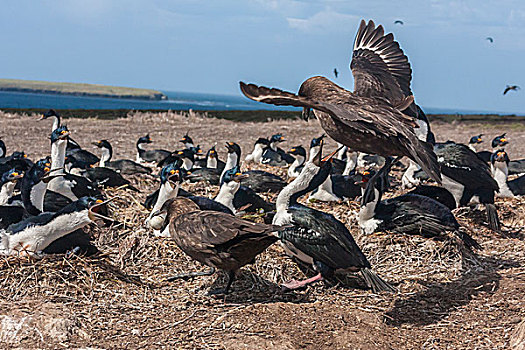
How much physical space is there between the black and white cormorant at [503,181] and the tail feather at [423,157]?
A: 17.4 ft

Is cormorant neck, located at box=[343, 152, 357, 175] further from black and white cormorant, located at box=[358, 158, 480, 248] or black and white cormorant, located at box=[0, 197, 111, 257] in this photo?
black and white cormorant, located at box=[0, 197, 111, 257]

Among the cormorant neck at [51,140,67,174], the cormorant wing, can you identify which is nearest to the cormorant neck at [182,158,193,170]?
the cormorant neck at [51,140,67,174]

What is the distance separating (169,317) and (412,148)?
277 centimetres

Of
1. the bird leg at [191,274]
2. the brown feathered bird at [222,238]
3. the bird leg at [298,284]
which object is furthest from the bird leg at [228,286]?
the bird leg at [298,284]

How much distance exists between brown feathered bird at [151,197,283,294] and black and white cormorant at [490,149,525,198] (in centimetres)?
651

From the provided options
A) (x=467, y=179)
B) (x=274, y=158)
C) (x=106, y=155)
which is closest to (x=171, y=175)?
(x=467, y=179)

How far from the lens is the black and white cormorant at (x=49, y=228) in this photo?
577 cm

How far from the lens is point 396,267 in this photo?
655 cm

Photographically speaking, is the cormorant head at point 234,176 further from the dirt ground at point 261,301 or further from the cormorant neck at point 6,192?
the cormorant neck at point 6,192

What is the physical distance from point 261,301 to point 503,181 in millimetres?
6550

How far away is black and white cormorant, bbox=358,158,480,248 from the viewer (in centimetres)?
695

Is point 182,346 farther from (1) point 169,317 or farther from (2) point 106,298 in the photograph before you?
(2) point 106,298

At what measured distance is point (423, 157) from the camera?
17.6 ft

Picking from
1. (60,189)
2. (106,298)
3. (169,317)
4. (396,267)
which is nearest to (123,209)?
(60,189)
